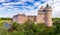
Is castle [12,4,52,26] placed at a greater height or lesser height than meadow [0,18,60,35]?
greater

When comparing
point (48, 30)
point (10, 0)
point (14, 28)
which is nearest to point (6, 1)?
point (10, 0)

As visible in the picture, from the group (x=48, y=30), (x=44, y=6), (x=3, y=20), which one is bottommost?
(x=48, y=30)

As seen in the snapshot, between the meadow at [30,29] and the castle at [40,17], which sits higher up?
the castle at [40,17]

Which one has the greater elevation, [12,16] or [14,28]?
[12,16]

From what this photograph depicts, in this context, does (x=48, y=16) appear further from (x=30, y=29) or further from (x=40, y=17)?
(x=30, y=29)

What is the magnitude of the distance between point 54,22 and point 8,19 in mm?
1034

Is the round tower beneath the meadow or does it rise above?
above

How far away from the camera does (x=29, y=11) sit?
381 cm

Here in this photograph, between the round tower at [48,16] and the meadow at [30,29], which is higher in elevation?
the round tower at [48,16]

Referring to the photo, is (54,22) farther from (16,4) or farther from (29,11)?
(16,4)

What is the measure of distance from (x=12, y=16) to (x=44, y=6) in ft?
2.50

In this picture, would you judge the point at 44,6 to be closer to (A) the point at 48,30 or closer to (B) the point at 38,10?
(B) the point at 38,10

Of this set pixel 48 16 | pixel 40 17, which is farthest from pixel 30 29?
pixel 48 16

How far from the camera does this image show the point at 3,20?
12.3 feet
